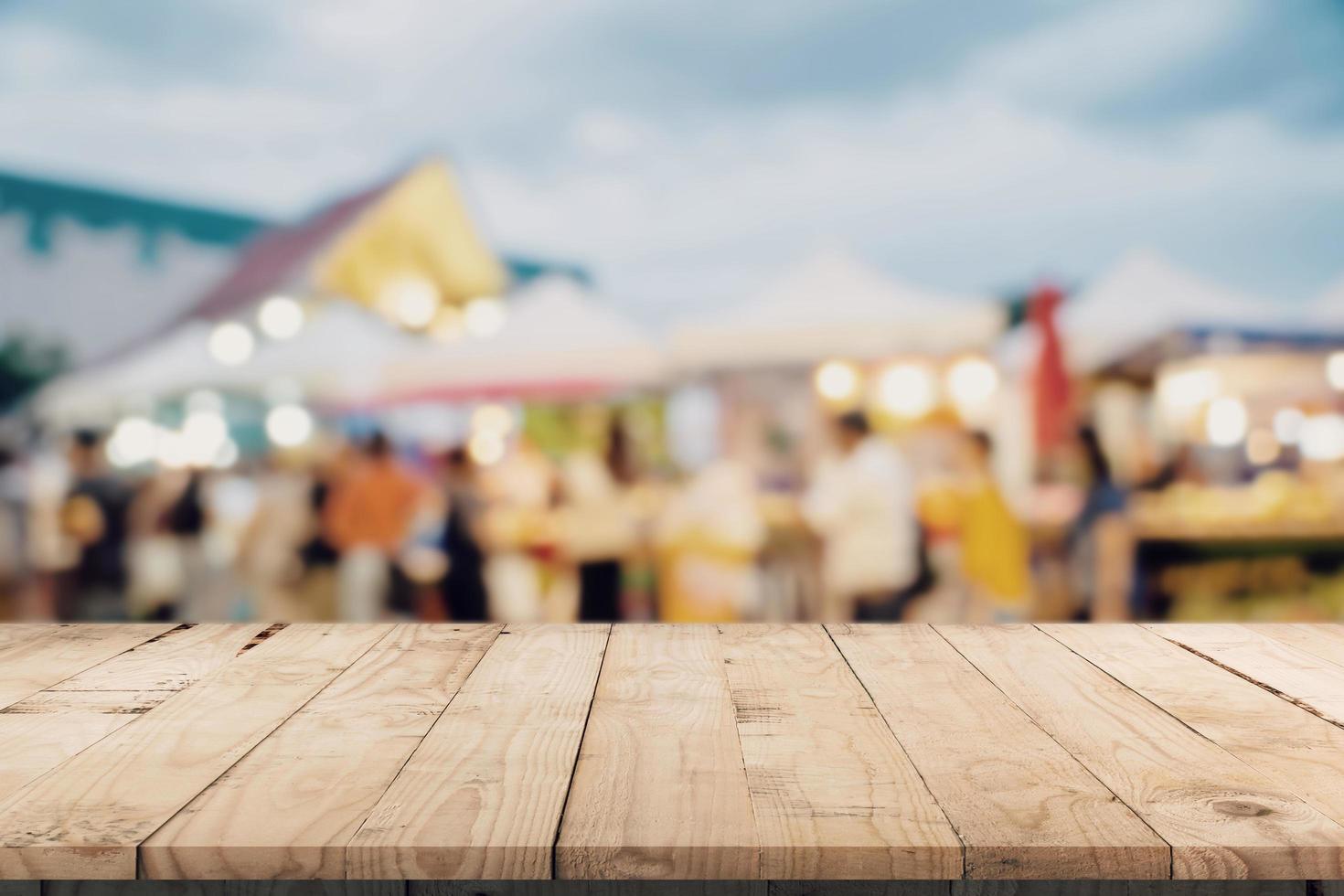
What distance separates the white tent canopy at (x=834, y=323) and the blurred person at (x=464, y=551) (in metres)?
0.78

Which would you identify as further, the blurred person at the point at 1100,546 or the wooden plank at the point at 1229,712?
the blurred person at the point at 1100,546

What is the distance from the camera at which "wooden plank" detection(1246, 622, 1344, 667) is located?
4.90ft

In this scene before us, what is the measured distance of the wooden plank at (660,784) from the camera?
2.65 feet

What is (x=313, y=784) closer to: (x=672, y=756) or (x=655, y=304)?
(x=672, y=756)

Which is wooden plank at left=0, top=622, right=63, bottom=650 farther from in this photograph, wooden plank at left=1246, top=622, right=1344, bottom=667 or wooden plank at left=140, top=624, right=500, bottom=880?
wooden plank at left=1246, top=622, right=1344, bottom=667

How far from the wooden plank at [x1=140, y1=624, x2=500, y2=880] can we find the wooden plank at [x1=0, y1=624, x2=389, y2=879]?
2cm

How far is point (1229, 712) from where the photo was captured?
3.89ft

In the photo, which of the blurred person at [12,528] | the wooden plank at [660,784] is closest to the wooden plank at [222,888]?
the wooden plank at [660,784]

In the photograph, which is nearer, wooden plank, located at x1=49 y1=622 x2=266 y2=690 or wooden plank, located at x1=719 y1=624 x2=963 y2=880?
wooden plank, located at x1=719 y1=624 x2=963 y2=880

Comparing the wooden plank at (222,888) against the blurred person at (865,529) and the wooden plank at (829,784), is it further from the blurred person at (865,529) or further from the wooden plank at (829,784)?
the blurred person at (865,529)

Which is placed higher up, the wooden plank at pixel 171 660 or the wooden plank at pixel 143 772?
the wooden plank at pixel 171 660

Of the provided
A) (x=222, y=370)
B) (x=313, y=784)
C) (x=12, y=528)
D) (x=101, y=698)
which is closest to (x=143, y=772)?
(x=313, y=784)

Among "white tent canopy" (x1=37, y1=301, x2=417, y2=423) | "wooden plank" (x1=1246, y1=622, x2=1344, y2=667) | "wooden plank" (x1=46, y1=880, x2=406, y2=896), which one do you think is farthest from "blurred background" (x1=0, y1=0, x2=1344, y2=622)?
"wooden plank" (x1=46, y1=880, x2=406, y2=896)

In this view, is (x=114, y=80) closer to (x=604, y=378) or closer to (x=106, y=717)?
(x=604, y=378)
